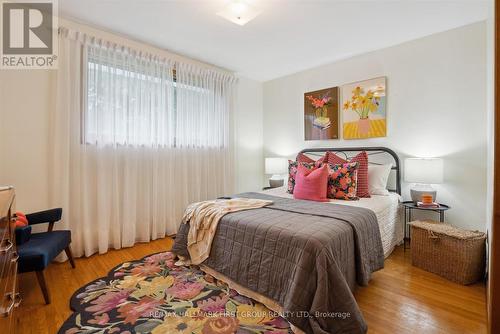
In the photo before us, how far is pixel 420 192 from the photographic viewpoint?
2.68m

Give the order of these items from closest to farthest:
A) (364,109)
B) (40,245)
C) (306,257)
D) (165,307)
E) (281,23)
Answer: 1. (306,257)
2. (165,307)
3. (40,245)
4. (281,23)
5. (364,109)

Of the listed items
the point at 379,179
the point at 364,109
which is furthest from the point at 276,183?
the point at 364,109

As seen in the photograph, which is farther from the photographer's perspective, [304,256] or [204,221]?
[204,221]

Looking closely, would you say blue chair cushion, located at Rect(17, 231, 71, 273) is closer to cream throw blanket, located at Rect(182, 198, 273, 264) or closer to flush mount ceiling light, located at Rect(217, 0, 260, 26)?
cream throw blanket, located at Rect(182, 198, 273, 264)

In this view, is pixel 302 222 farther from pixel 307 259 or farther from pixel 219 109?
pixel 219 109

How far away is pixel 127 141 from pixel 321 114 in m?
2.80

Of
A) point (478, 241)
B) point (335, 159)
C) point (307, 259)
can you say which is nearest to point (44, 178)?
point (307, 259)

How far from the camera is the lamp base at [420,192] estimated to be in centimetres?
265

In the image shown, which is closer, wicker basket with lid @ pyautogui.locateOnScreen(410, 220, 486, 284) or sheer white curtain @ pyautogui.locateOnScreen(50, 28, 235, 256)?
wicker basket with lid @ pyautogui.locateOnScreen(410, 220, 486, 284)

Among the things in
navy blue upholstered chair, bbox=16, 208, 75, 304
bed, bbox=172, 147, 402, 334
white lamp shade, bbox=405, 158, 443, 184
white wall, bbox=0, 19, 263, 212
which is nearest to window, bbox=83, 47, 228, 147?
white wall, bbox=0, 19, 263, 212

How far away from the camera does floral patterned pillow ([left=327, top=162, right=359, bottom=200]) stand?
269 centimetres

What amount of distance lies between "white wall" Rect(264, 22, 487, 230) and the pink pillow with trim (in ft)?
3.78

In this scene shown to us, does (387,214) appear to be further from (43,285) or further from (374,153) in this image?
(43,285)

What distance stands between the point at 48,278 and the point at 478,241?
3.74m
